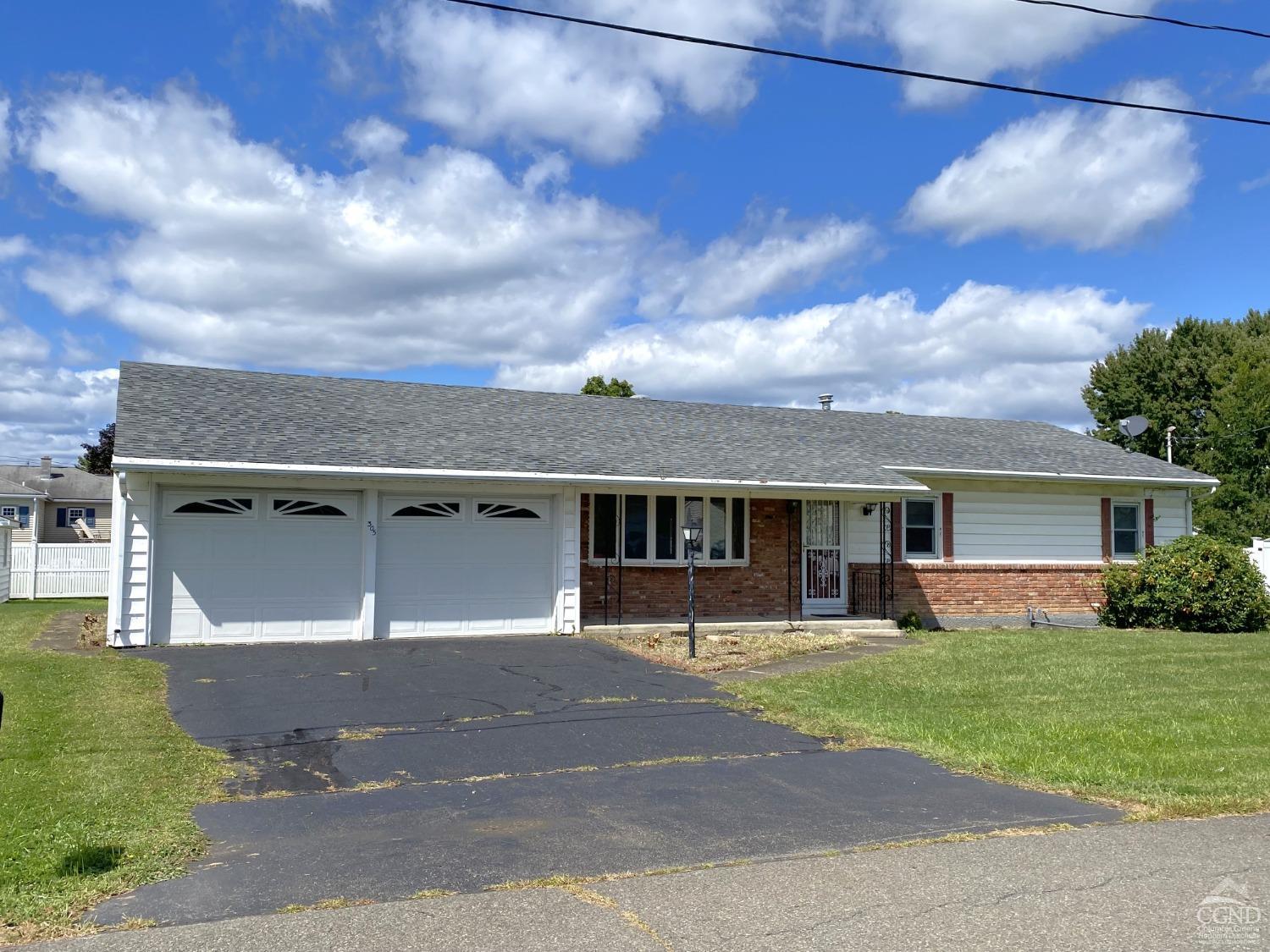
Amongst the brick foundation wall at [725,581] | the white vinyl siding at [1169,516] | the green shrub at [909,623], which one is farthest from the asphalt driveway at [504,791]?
the white vinyl siding at [1169,516]

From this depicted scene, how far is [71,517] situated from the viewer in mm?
49969

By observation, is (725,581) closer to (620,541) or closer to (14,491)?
(620,541)

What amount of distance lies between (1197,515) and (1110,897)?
44230 mm

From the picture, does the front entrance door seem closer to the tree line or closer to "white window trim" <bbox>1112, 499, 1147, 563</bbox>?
"white window trim" <bbox>1112, 499, 1147, 563</bbox>

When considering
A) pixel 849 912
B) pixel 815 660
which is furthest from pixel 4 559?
pixel 849 912

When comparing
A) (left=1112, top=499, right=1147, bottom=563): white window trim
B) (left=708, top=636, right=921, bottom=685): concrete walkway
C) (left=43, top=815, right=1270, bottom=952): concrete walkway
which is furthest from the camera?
(left=1112, top=499, right=1147, bottom=563): white window trim

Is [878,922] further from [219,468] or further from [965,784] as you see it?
[219,468]

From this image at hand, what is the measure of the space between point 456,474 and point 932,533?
31.9ft

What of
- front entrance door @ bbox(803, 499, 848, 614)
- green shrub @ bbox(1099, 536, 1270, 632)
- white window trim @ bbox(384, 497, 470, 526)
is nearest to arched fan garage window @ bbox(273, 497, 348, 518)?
white window trim @ bbox(384, 497, 470, 526)

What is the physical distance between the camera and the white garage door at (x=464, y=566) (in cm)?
1599

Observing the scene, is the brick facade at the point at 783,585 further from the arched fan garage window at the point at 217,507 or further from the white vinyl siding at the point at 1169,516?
the arched fan garage window at the point at 217,507

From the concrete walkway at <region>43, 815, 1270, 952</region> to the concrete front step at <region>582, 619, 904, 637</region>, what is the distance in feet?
36.4

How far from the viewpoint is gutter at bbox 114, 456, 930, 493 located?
14172 millimetres

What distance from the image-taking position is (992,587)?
68.1ft
